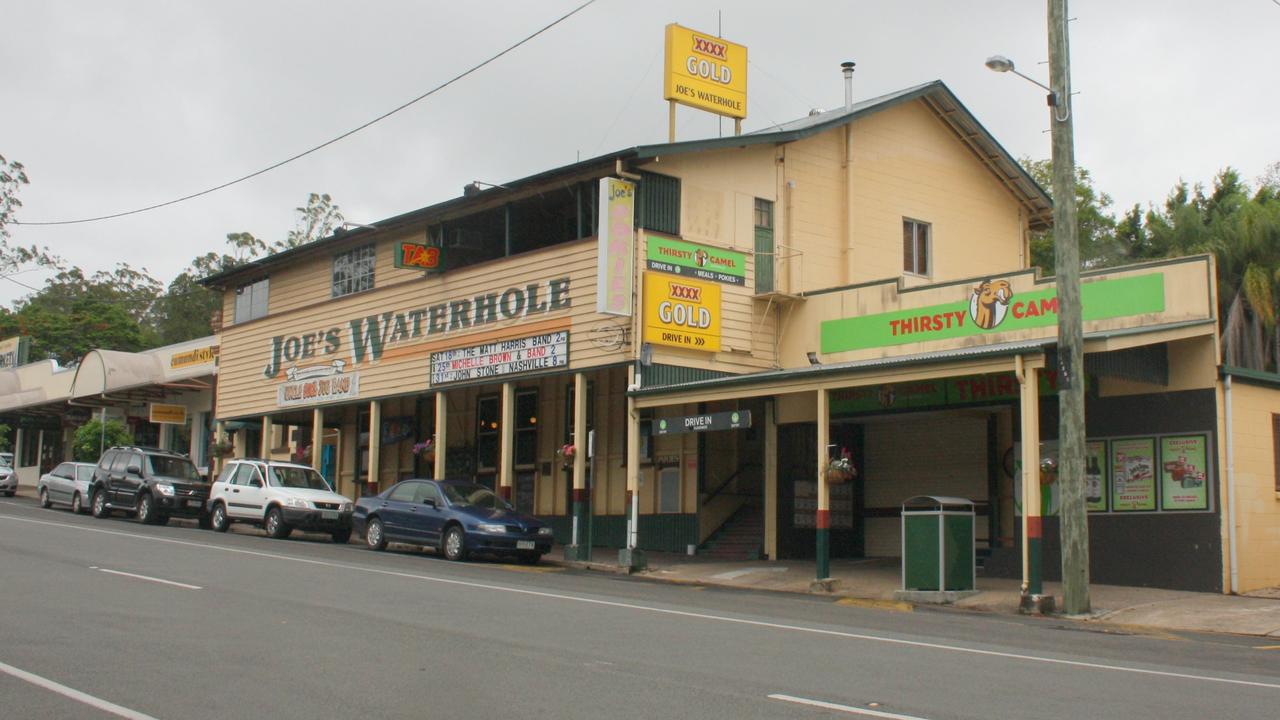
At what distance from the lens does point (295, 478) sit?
90.9 ft

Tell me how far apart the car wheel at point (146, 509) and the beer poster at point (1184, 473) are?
21521mm

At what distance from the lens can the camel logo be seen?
21391mm

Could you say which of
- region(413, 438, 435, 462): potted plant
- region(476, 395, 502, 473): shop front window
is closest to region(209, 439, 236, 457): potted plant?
region(413, 438, 435, 462): potted plant

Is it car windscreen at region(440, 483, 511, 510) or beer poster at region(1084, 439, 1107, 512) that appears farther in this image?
car windscreen at region(440, 483, 511, 510)

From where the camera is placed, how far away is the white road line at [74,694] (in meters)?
7.98

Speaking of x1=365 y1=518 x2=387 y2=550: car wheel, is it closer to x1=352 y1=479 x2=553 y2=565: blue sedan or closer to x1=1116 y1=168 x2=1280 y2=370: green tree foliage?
x1=352 y1=479 x2=553 y2=565: blue sedan

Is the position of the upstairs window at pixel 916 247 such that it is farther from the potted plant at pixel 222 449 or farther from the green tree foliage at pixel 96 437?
the green tree foliage at pixel 96 437

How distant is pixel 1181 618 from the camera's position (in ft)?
51.5

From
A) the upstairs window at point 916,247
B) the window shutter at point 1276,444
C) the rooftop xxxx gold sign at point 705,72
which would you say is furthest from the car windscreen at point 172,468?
the window shutter at point 1276,444

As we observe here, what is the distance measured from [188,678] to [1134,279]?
51.1 feet

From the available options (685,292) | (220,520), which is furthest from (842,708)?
(220,520)

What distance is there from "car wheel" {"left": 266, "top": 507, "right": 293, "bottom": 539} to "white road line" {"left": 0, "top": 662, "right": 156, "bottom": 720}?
17007mm

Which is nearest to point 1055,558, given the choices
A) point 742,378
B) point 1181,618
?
point 1181,618

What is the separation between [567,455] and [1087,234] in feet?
99.8
